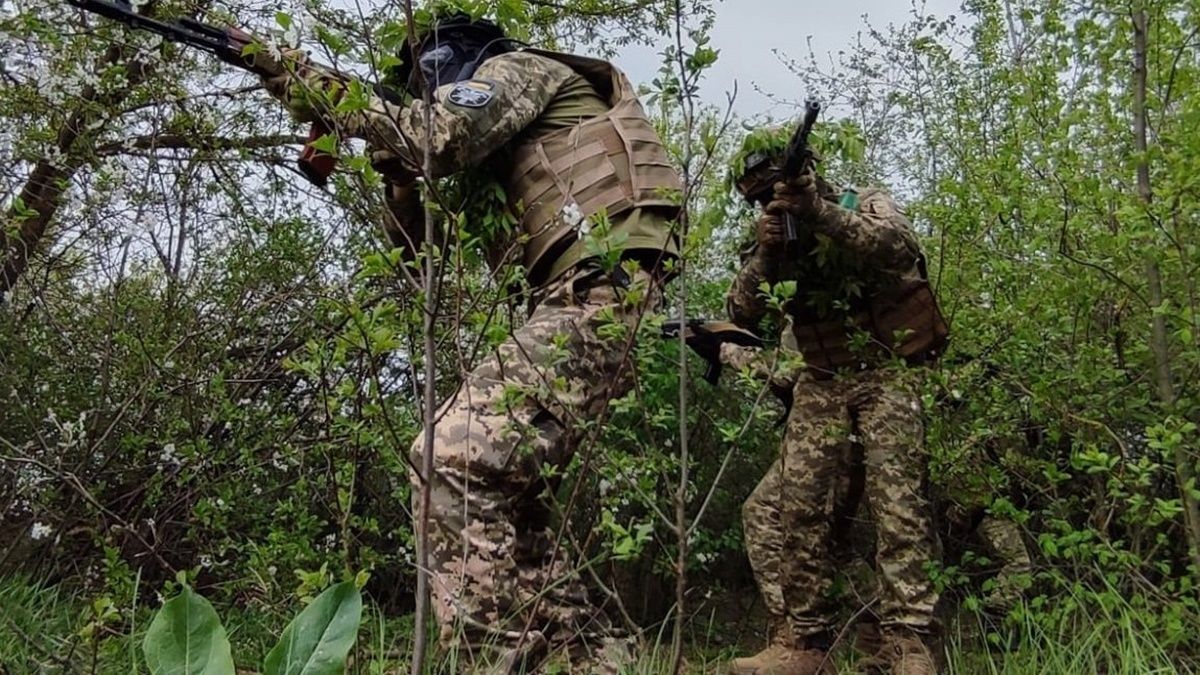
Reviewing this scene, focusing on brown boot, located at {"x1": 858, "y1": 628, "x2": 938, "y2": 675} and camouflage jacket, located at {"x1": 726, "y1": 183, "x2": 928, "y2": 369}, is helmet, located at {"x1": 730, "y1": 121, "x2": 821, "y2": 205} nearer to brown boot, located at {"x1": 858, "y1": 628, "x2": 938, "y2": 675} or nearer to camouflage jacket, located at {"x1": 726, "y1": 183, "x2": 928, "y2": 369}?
camouflage jacket, located at {"x1": 726, "y1": 183, "x2": 928, "y2": 369}

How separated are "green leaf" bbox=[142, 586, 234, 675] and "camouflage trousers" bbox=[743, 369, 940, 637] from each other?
225 cm

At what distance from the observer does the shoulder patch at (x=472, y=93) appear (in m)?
2.33

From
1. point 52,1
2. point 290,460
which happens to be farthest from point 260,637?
point 52,1

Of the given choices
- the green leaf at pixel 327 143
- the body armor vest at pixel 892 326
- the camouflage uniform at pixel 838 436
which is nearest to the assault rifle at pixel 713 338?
the camouflage uniform at pixel 838 436

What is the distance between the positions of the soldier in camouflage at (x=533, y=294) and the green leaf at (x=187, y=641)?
3.13 ft

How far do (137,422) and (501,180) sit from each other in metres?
1.59

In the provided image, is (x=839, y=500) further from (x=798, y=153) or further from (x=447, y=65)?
(x=447, y=65)

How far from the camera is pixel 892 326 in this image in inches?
124

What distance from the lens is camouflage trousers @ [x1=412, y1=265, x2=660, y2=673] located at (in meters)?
2.10

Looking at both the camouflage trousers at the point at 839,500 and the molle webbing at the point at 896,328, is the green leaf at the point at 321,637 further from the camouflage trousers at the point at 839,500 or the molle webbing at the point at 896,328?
the molle webbing at the point at 896,328

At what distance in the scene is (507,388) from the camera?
1.75m

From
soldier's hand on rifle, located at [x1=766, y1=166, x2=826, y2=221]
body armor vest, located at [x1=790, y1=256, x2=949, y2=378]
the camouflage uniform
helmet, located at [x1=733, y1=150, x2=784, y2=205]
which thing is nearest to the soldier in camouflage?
helmet, located at [x1=733, y1=150, x2=784, y2=205]

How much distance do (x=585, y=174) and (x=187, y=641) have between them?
186 centimetres

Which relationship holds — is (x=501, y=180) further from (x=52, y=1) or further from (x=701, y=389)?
(x=701, y=389)
